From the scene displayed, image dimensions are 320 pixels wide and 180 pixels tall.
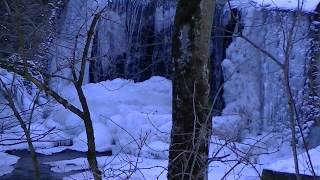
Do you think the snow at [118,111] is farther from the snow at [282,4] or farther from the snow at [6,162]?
the snow at [282,4]

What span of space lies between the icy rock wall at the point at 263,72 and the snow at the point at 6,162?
382cm

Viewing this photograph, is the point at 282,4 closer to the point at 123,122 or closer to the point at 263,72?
the point at 263,72

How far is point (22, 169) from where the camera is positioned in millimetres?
10812

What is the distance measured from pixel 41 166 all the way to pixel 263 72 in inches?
169

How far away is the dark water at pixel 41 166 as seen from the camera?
10367 mm

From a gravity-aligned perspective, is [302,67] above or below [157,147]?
above

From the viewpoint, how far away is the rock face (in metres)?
11.3

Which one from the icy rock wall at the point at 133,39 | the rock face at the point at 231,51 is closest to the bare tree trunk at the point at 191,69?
the rock face at the point at 231,51

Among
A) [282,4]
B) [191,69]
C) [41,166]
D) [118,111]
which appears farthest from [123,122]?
[191,69]

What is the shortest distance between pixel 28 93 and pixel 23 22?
7389 millimetres

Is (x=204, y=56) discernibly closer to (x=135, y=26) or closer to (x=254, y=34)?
(x=254, y=34)

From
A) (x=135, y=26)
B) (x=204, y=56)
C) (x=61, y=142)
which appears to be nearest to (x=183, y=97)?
(x=204, y=56)

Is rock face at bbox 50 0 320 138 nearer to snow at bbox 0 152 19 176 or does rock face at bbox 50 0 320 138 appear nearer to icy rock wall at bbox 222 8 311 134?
icy rock wall at bbox 222 8 311 134

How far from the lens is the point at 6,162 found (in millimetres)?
11328
